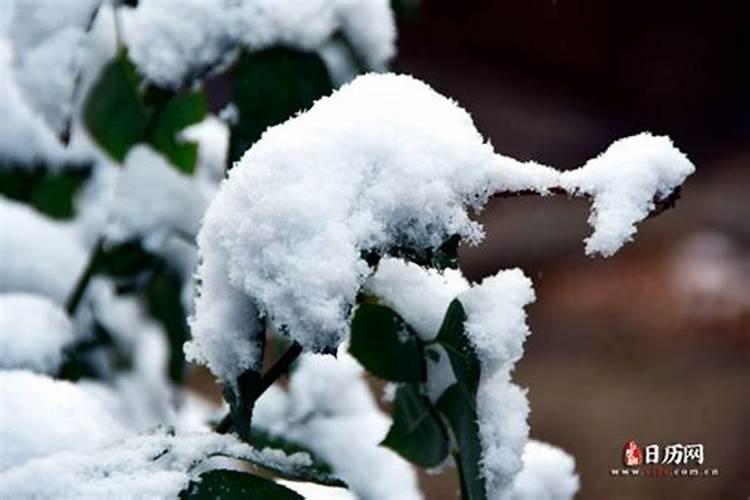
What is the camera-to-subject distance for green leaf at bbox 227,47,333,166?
1.91ft

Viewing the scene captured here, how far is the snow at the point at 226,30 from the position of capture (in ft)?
1.94

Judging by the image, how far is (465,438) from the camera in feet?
1.47

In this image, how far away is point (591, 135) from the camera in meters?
4.18

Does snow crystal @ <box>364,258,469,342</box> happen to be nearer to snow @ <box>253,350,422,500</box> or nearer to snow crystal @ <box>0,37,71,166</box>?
snow @ <box>253,350,422,500</box>

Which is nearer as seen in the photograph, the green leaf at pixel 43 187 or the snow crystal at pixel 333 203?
the snow crystal at pixel 333 203

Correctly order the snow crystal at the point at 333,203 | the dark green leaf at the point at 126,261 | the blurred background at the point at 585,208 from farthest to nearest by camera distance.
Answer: the blurred background at the point at 585,208, the dark green leaf at the point at 126,261, the snow crystal at the point at 333,203

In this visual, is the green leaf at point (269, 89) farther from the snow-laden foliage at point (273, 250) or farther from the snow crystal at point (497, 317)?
the snow crystal at point (497, 317)

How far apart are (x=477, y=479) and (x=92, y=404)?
0.22 m

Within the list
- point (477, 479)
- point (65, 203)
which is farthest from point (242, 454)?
point (65, 203)

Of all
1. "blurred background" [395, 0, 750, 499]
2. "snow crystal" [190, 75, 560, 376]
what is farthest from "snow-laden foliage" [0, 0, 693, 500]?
"blurred background" [395, 0, 750, 499]

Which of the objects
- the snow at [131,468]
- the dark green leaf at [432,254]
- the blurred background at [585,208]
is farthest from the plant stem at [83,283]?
the blurred background at [585,208]

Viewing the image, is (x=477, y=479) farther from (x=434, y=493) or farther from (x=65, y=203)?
(x=434, y=493)

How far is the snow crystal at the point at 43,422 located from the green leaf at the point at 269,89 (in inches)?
5.5

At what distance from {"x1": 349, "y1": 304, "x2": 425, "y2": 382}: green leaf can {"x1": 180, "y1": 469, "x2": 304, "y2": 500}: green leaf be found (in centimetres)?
10
